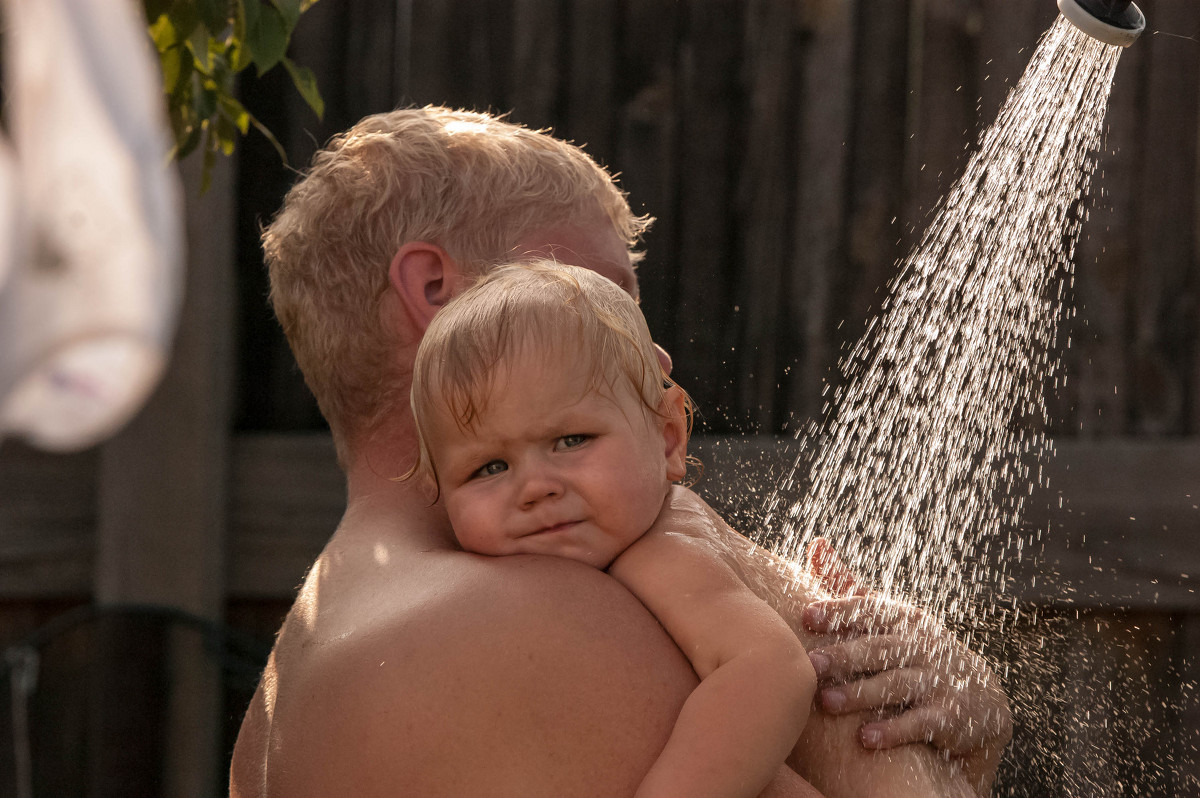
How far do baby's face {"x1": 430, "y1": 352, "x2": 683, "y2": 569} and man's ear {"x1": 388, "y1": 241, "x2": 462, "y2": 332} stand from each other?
30 centimetres

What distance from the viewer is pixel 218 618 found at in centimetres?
286

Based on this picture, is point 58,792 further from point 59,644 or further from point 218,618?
point 218,618

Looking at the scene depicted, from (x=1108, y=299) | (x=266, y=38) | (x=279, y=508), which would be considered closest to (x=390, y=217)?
(x=266, y=38)

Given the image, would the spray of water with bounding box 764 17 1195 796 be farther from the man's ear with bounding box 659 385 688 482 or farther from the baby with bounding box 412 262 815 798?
the baby with bounding box 412 262 815 798

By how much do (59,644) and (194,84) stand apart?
1.71 m

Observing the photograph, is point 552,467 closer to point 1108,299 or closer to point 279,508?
point 279,508

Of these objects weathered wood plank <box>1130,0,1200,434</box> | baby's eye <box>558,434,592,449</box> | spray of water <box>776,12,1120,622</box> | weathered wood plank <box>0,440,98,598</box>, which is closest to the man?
baby's eye <box>558,434,592,449</box>

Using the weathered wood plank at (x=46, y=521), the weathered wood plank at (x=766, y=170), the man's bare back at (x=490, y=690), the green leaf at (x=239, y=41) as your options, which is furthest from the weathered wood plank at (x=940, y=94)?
the weathered wood plank at (x=46, y=521)

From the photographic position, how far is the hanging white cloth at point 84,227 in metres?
1.68

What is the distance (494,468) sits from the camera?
51.0 inches

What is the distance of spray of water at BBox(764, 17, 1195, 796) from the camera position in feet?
8.22

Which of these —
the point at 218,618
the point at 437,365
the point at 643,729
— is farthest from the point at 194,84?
the point at 218,618

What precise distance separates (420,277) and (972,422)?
66.1 inches

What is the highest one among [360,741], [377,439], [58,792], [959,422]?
[377,439]
